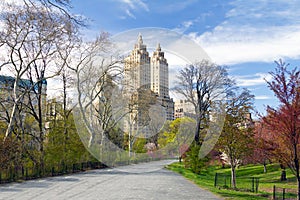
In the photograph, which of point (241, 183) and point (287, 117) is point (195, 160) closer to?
point (241, 183)

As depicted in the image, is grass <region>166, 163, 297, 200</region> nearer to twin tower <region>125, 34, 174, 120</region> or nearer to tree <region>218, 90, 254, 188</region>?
tree <region>218, 90, 254, 188</region>

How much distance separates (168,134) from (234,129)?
46.8 feet

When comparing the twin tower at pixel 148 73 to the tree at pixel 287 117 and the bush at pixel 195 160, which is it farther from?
the tree at pixel 287 117

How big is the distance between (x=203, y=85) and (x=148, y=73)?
639 centimetres

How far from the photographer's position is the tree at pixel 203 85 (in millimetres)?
24766

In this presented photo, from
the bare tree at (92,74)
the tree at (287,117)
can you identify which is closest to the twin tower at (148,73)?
the bare tree at (92,74)

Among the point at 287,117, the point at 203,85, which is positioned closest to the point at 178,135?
the point at 203,85

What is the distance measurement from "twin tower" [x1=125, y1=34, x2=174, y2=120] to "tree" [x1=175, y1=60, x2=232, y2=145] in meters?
1.80

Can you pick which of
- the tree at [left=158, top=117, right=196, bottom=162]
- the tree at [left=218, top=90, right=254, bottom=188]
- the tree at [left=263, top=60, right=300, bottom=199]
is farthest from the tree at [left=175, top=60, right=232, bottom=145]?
the tree at [left=263, top=60, right=300, bottom=199]

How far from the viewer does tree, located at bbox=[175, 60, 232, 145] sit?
2477cm

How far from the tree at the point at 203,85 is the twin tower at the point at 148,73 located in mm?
1796

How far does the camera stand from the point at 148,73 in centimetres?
2173

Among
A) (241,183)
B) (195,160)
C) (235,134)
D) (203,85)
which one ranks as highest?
(203,85)

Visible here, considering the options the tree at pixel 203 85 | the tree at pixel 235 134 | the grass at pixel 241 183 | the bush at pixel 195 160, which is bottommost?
the grass at pixel 241 183
